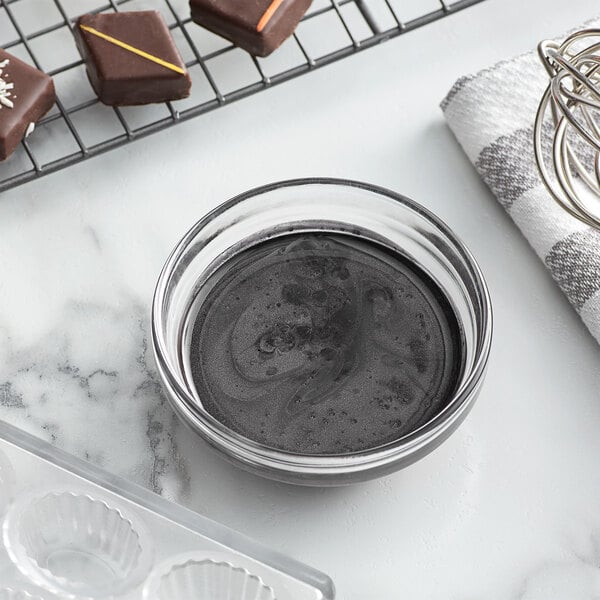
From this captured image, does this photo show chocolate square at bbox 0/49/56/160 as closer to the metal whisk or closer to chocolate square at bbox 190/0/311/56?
chocolate square at bbox 190/0/311/56

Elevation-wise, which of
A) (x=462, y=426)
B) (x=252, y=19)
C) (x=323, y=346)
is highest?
(x=252, y=19)

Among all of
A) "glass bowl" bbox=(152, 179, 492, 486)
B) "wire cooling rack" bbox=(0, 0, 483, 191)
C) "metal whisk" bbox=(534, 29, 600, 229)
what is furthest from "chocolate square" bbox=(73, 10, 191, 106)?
"metal whisk" bbox=(534, 29, 600, 229)

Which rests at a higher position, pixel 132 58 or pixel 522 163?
pixel 132 58

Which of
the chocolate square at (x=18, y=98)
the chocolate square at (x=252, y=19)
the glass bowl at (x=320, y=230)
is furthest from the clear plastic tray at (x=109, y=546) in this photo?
the chocolate square at (x=252, y=19)

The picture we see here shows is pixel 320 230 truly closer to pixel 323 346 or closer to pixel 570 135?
pixel 323 346

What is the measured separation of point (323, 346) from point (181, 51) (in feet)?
1.07

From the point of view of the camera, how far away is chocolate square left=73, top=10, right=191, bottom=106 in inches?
33.3

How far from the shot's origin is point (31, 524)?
695mm

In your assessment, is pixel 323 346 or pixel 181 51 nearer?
pixel 323 346

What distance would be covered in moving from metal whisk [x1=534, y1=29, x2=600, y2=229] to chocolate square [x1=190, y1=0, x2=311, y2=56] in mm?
206

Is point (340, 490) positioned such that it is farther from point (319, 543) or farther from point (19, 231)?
point (19, 231)

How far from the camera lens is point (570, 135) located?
0.85 meters

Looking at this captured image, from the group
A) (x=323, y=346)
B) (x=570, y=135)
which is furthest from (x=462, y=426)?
(x=570, y=135)

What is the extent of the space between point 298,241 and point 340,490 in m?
0.18
